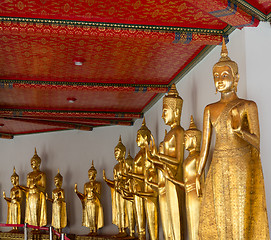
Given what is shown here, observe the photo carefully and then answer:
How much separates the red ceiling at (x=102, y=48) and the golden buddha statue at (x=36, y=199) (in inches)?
84.1

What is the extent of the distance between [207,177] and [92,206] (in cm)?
639

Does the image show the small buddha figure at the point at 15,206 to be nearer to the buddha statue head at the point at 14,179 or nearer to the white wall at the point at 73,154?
the buddha statue head at the point at 14,179

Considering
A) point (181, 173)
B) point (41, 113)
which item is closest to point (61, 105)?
point (41, 113)

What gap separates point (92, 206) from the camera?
10.1 metres

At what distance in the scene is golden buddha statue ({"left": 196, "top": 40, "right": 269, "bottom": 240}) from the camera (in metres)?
3.78

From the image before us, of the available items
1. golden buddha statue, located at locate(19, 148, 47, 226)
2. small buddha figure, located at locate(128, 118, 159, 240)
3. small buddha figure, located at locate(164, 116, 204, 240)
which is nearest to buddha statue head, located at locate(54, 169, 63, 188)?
golden buddha statue, located at locate(19, 148, 47, 226)

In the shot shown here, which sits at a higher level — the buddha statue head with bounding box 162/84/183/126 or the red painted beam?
the red painted beam

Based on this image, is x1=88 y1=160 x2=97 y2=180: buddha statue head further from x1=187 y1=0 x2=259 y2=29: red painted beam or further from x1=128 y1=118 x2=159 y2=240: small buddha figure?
x1=187 y1=0 x2=259 y2=29: red painted beam

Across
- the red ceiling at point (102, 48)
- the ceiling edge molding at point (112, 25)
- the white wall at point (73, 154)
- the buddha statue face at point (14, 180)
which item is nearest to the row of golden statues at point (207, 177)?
the red ceiling at point (102, 48)

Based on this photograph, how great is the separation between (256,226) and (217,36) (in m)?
2.24

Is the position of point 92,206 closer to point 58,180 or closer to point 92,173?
point 92,173

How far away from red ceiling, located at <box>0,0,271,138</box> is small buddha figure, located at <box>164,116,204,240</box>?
110cm

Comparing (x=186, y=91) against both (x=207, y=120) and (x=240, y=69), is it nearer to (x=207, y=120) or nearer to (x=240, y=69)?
(x=240, y=69)

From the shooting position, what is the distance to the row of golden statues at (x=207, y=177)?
12.5 ft
